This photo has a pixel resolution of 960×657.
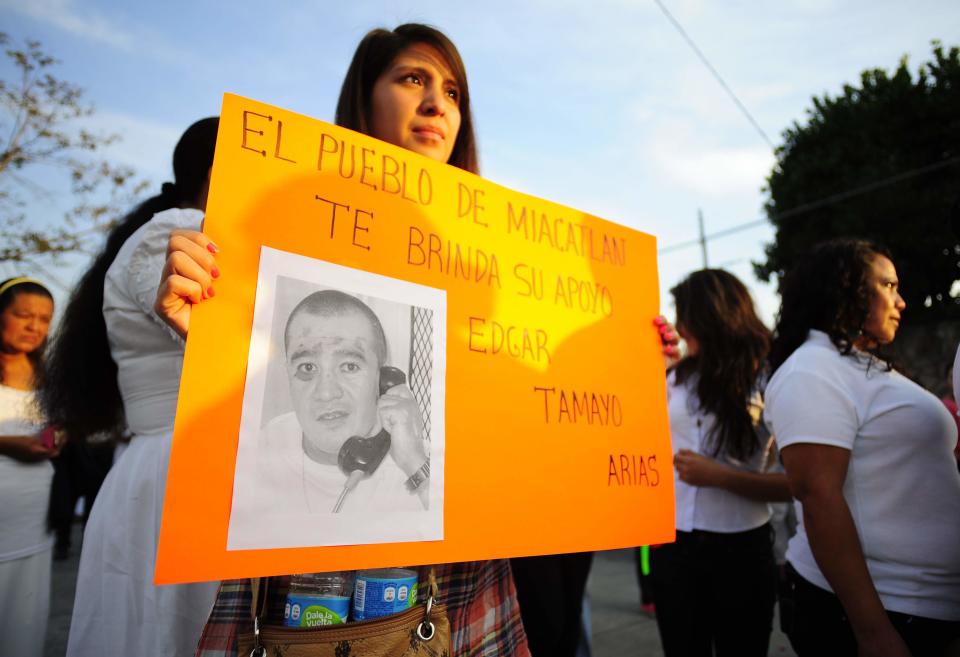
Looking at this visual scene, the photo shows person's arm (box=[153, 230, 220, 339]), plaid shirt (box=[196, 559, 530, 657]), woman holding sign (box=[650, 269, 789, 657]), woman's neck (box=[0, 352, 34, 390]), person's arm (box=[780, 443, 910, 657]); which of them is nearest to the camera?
person's arm (box=[153, 230, 220, 339])

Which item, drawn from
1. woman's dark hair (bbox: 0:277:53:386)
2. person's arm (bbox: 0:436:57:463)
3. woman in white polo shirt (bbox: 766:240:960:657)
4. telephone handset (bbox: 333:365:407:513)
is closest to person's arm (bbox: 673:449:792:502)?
woman in white polo shirt (bbox: 766:240:960:657)

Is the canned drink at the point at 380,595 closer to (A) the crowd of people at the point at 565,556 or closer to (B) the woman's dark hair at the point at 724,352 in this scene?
(A) the crowd of people at the point at 565,556

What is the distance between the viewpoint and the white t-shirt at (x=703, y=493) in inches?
81.4

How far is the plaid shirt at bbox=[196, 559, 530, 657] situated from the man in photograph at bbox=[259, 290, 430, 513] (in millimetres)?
196

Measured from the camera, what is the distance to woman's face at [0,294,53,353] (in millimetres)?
2463

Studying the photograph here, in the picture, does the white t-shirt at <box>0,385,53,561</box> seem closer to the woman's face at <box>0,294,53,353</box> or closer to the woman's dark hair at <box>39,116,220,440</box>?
the woman's face at <box>0,294,53,353</box>

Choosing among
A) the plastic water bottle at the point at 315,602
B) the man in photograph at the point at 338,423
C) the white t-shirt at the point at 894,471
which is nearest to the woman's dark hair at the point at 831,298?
the white t-shirt at the point at 894,471

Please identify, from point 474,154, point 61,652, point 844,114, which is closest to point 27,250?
point 61,652

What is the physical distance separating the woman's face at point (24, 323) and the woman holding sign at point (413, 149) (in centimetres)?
207

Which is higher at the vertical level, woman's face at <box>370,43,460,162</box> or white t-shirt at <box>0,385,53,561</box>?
woman's face at <box>370,43,460,162</box>

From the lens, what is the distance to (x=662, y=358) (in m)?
1.42

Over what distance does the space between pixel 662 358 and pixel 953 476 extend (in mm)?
766

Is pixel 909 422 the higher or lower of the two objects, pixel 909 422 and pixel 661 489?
the higher

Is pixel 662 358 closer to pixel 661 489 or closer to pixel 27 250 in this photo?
pixel 661 489
